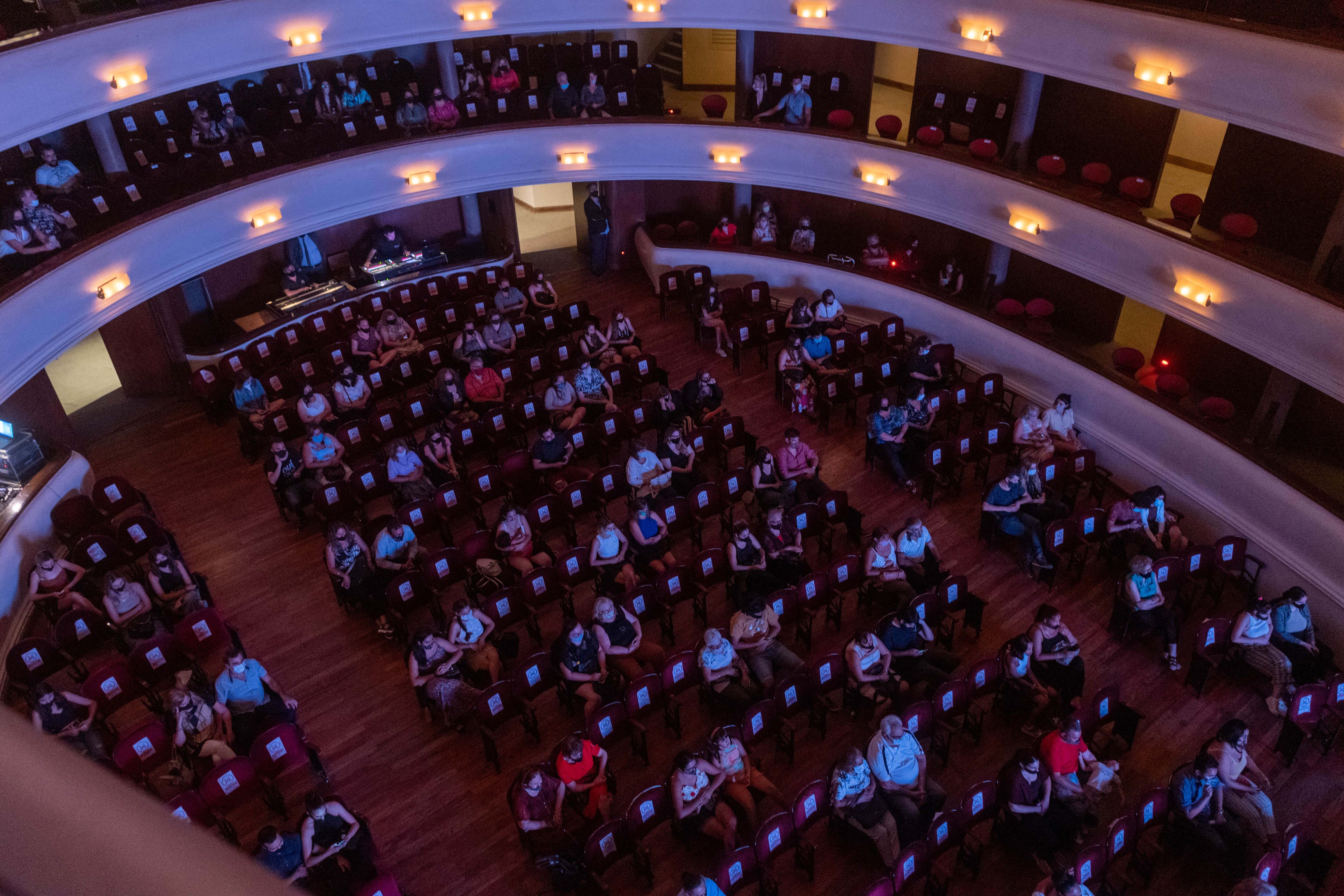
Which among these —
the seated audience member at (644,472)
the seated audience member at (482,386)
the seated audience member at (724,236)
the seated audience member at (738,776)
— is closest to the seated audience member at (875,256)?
the seated audience member at (724,236)

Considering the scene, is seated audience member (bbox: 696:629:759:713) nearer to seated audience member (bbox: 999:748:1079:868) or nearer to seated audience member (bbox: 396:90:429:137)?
seated audience member (bbox: 999:748:1079:868)

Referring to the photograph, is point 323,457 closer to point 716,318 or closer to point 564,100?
point 716,318

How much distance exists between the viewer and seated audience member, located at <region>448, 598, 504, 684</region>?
870 cm

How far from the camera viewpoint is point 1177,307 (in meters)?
11.1

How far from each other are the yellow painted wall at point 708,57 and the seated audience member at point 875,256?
14.3ft

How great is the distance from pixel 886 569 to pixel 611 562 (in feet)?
8.81

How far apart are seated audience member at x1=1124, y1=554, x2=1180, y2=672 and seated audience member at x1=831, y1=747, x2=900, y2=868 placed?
344cm

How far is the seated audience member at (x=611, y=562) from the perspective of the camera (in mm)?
9742

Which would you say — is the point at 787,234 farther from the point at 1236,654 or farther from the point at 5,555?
the point at 5,555

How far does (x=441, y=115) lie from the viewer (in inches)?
588

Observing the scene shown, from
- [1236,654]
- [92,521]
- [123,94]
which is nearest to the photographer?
[1236,654]

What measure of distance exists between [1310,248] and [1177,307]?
1.55m

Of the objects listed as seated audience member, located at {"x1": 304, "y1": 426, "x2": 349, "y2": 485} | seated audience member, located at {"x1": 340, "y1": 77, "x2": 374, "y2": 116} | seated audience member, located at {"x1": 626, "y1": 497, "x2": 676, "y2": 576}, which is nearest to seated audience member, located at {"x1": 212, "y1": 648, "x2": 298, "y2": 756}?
seated audience member, located at {"x1": 304, "y1": 426, "x2": 349, "y2": 485}

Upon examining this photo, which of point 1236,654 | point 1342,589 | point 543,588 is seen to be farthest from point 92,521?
point 1342,589
